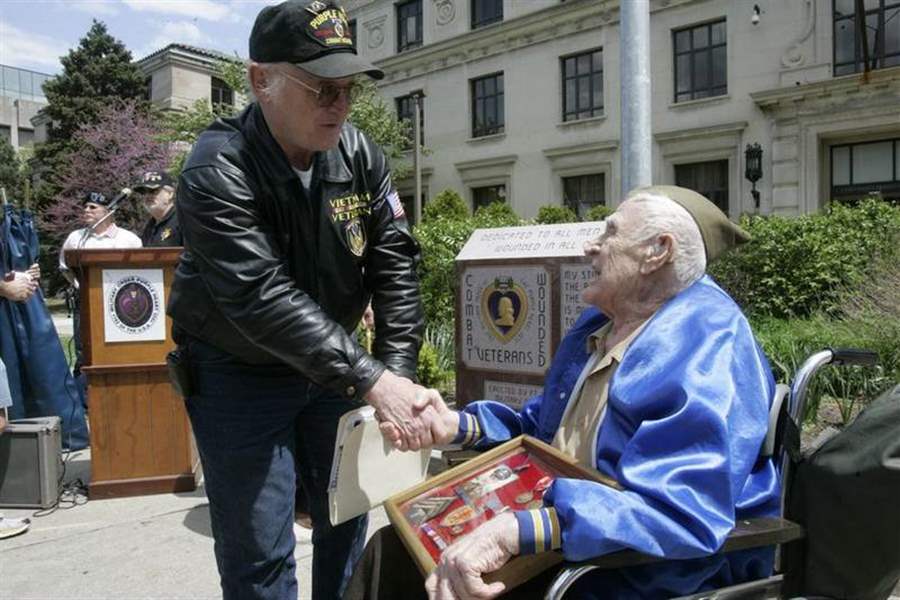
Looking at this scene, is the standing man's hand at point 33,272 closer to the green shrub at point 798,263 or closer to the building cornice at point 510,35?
the green shrub at point 798,263

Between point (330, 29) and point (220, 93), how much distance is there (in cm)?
3671

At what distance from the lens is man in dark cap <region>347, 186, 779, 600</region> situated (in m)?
1.50

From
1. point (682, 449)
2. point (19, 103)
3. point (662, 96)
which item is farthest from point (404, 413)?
point (19, 103)

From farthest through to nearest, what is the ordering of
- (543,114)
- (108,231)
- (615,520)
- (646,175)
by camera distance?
1. (543,114)
2. (108,231)
3. (646,175)
4. (615,520)

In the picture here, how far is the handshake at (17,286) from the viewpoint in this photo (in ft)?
15.0

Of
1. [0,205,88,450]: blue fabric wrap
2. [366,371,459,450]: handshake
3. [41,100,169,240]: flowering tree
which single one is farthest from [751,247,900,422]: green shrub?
[41,100,169,240]: flowering tree

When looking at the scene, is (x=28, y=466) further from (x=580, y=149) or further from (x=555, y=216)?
(x=580, y=149)

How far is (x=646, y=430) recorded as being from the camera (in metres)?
1.59

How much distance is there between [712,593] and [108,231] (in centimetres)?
566

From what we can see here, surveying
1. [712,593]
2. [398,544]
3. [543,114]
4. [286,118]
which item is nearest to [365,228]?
[286,118]

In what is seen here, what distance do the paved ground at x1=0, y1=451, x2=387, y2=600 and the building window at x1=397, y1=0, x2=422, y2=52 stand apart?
85.0 feet

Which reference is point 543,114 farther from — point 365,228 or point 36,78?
point 36,78

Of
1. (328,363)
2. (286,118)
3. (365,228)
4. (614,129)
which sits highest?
(614,129)

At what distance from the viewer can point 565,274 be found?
4.20 metres
